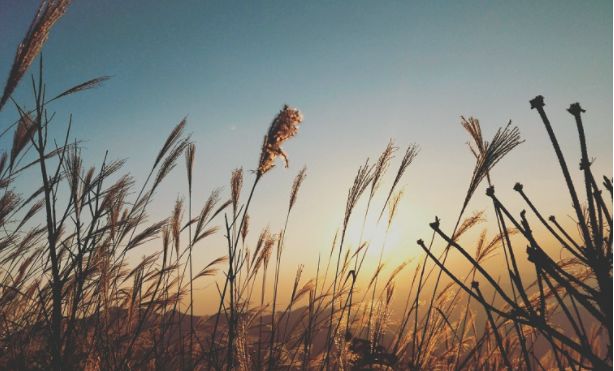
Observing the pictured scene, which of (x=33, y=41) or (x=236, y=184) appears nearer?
(x=33, y=41)

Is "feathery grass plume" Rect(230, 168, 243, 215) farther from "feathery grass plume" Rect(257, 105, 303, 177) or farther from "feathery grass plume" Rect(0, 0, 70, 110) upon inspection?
"feathery grass plume" Rect(0, 0, 70, 110)

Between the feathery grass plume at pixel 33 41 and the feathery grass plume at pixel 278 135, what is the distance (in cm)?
120

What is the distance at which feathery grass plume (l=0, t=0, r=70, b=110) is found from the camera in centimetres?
116

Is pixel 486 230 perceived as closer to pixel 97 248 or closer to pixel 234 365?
pixel 234 365

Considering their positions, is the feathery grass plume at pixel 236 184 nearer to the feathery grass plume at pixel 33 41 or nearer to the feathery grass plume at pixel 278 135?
the feathery grass plume at pixel 278 135

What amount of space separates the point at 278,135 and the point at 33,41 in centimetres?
128

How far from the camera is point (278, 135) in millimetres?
2246

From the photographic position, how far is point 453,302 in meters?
2.88

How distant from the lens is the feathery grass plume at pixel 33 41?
45.8 inches

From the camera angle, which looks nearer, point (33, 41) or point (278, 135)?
point (33, 41)

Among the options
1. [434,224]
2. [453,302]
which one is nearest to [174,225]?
[453,302]

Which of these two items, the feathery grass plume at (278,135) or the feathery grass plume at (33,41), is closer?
the feathery grass plume at (33,41)

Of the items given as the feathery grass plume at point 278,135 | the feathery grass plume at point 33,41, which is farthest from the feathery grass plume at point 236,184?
the feathery grass plume at point 33,41

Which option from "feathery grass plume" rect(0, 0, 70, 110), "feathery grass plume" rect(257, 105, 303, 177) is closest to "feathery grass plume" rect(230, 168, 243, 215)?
"feathery grass plume" rect(257, 105, 303, 177)
